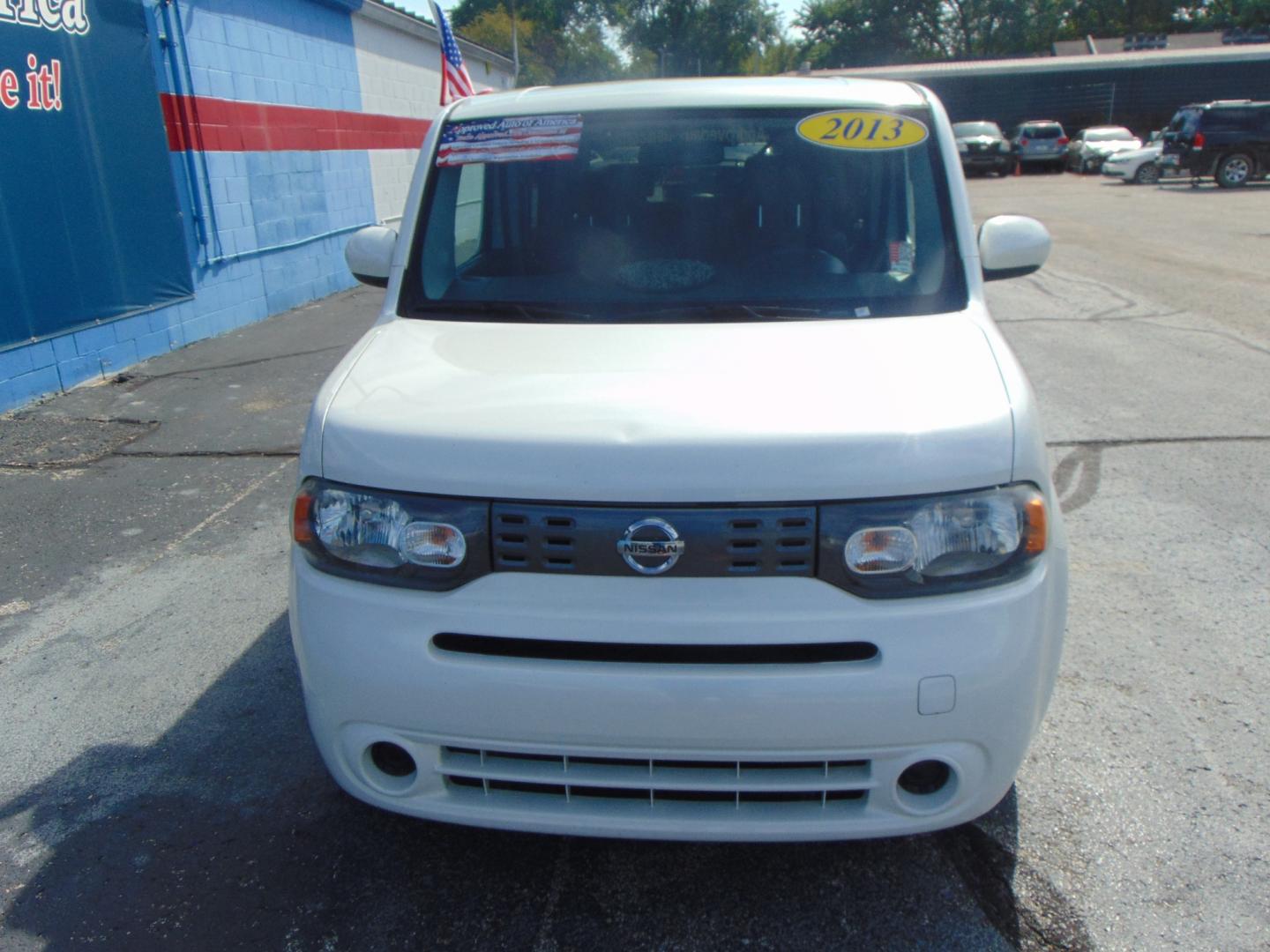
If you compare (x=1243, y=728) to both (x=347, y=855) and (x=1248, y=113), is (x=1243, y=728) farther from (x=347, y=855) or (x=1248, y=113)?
(x=1248, y=113)

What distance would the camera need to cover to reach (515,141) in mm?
3436

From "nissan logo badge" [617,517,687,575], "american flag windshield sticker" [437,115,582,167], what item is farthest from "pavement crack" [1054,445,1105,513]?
"nissan logo badge" [617,517,687,575]

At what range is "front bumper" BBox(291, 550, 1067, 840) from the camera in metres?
2.10

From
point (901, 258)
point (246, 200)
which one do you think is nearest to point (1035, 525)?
point (901, 258)

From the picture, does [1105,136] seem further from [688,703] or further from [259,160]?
[688,703]

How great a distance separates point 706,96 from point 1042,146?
3652 cm

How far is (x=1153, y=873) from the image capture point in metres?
2.55

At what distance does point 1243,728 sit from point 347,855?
8.83 ft

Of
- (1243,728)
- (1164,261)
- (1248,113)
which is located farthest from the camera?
(1248,113)

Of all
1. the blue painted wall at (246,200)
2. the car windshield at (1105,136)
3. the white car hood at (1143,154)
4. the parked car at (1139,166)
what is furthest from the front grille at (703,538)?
the car windshield at (1105,136)

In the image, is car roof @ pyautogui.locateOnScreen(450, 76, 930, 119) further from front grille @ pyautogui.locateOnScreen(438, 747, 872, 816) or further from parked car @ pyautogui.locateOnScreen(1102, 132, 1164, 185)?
parked car @ pyautogui.locateOnScreen(1102, 132, 1164, 185)

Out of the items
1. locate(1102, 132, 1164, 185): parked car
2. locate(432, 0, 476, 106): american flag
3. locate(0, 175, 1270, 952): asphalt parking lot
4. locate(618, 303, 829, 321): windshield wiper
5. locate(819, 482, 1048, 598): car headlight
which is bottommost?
locate(0, 175, 1270, 952): asphalt parking lot

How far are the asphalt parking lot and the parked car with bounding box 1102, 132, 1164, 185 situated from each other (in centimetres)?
2561

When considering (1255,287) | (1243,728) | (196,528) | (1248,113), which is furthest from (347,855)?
(1248,113)
